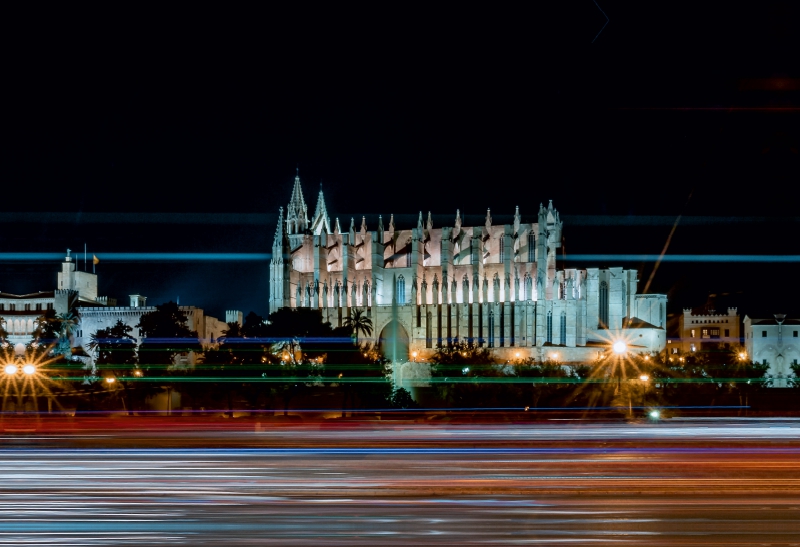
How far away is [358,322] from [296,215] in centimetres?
2099

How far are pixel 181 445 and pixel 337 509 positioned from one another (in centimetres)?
897

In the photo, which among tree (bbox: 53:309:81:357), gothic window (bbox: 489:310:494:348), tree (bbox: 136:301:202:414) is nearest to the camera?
tree (bbox: 136:301:202:414)

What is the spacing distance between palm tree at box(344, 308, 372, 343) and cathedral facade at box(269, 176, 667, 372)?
1214 mm

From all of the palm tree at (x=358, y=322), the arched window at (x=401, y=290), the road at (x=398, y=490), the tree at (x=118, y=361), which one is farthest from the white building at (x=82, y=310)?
the road at (x=398, y=490)

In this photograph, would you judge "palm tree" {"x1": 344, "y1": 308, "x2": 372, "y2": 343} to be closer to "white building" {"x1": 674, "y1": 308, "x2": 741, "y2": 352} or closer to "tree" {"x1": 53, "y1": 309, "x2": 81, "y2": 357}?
"tree" {"x1": 53, "y1": 309, "x2": 81, "y2": 357}

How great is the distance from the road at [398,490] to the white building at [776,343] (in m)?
59.5

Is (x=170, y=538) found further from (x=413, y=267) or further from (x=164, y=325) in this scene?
(x=413, y=267)

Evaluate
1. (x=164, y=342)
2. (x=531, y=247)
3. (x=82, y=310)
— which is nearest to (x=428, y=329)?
(x=531, y=247)

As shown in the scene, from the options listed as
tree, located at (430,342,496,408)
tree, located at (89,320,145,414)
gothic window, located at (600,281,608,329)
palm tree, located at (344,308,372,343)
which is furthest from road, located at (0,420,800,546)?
palm tree, located at (344,308,372,343)

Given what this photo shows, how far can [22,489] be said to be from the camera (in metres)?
14.6

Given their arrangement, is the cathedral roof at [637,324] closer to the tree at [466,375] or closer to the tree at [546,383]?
the tree at [466,375]

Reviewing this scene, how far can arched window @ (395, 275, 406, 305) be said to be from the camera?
298ft

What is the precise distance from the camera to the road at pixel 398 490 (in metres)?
11.4

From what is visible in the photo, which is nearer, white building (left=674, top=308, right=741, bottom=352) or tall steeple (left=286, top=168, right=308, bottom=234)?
white building (left=674, top=308, right=741, bottom=352)
